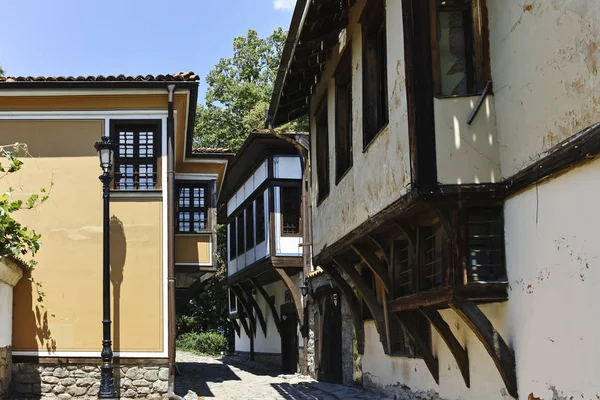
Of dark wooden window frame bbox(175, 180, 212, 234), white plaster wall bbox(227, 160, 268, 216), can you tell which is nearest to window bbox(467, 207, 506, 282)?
dark wooden window frame bbox(175, 180, 212, 234)

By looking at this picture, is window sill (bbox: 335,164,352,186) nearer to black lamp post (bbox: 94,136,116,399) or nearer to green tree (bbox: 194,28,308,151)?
black lamp post (bbox: 94,136,116,399)

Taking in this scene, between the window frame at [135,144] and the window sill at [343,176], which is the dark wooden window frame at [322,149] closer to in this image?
the window sill at [343,176]

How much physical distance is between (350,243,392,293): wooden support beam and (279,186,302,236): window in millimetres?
9132

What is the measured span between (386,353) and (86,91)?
6712 millimetres

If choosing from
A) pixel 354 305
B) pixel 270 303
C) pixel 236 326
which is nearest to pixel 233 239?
pixel 270 303

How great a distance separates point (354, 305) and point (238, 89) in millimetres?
23111

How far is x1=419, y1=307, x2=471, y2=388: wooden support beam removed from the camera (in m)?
7.32

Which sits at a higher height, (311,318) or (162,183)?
(162,183)

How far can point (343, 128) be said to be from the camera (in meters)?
10.4

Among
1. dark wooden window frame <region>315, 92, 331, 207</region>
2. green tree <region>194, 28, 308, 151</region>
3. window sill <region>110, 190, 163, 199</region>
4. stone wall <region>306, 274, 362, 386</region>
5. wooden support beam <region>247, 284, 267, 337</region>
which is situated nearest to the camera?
dark wooden window frame <region>315, 92, 331, 207</region>

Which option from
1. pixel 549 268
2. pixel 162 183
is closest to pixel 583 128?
pixel 549 268

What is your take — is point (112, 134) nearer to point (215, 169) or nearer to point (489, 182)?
point (215, 169)

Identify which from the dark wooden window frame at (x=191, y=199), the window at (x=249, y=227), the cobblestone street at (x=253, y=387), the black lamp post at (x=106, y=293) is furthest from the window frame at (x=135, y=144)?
the window at (x=249, y=227)

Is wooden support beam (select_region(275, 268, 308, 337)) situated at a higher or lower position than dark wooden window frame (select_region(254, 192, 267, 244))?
lower
